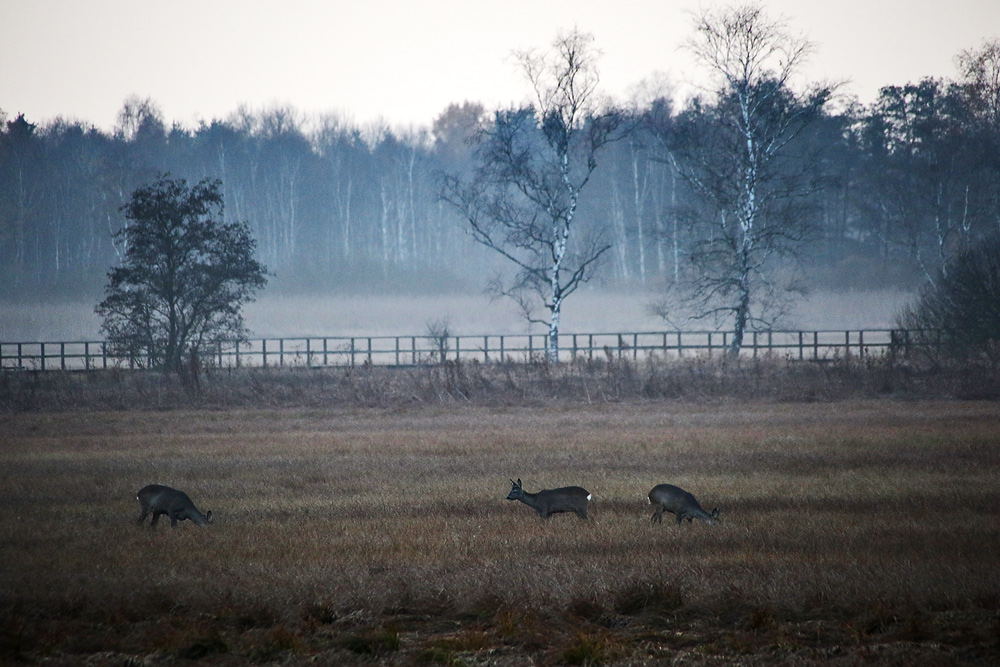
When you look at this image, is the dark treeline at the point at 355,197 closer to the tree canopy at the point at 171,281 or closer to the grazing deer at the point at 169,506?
the tree canopy at the point at 171,281

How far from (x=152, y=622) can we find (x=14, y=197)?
8008cm

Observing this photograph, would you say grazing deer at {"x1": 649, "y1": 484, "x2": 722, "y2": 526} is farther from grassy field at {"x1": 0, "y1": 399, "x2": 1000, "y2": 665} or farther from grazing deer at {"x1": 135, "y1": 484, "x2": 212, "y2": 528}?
grazing deer at {"x1": 135, "y1": 484, "x2": 212, "y2": 528}

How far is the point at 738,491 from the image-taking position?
14.2 m

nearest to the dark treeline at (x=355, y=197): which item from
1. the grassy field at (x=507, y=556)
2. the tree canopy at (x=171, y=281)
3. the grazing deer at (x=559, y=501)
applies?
the tree canopy at (x=171, y=281)

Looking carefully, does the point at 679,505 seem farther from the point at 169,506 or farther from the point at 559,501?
the point at 169,506

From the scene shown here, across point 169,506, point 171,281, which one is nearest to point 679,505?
point 169,506

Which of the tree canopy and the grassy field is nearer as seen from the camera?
the grassy field

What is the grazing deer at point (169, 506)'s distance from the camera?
12.0 m

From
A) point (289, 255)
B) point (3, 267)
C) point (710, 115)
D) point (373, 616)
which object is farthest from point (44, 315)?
point (373, 616)

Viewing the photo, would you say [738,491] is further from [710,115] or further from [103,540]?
[710,115]

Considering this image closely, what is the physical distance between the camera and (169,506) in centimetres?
1198

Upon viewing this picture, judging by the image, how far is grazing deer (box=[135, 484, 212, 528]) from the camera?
12.0 m

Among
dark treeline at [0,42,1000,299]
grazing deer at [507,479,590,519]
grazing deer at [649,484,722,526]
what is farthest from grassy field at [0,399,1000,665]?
dark treeline at [0,42,1000,299]

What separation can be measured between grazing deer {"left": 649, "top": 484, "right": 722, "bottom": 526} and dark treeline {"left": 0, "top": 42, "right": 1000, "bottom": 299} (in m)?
46.9
